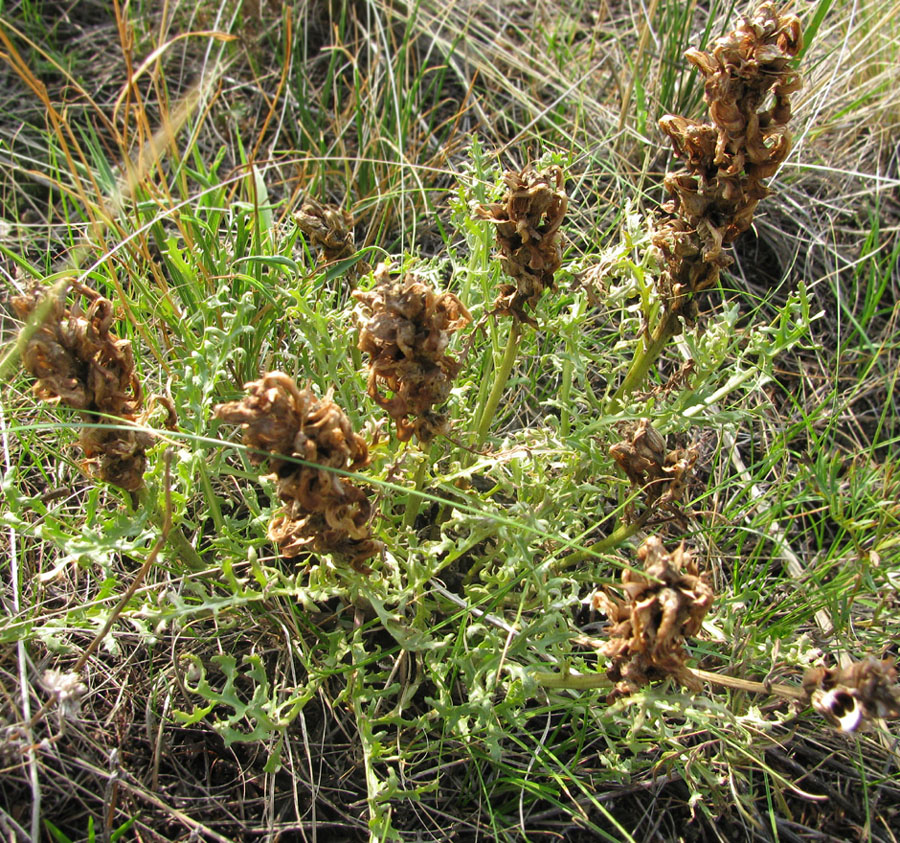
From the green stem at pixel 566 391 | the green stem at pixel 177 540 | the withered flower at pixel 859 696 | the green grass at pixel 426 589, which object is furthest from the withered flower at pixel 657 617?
the green stem at pixel 177 540

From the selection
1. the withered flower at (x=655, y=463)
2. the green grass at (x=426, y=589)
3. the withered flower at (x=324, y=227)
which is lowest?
the green grass at (x=426, y=589)

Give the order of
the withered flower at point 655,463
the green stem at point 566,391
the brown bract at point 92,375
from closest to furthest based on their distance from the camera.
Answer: the brown bract at point 92,375 < the withered flower at point 655,463 < the green stem at point 566,391

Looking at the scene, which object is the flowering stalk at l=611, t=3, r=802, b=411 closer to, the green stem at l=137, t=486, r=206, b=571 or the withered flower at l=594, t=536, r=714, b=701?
the withered flower at l=594, t=536, r=714, b=701

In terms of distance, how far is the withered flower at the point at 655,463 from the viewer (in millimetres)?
1620

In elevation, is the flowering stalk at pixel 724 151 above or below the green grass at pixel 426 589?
above

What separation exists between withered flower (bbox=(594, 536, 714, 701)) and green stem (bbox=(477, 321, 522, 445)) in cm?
61

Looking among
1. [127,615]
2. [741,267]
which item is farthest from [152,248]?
[741,267]

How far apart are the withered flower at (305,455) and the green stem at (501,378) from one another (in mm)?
527

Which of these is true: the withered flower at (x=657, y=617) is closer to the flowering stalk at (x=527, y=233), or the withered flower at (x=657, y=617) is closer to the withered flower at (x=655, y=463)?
the withered flower at (x=655, y=463)

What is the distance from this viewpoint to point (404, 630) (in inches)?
67.0

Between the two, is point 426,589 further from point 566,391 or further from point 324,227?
point 324,227

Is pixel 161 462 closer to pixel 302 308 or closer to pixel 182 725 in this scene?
pixel 302 308

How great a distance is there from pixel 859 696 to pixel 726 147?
1008 mm

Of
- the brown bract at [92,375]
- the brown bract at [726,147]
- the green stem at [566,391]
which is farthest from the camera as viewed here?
the green stem at [566,391]
